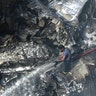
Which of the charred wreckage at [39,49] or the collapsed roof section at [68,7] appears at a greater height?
the collapsed roof section at [68,7]

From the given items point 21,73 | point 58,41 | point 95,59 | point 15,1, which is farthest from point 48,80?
point 15,1

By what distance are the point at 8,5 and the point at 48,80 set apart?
396 centimetres

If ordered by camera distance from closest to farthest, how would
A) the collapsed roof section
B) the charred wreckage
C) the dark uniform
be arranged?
the charred wreckage
the dark uniform
the collapsed roof section

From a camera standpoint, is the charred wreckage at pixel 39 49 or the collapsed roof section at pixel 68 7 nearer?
the charred wreckage at pixel 39 49

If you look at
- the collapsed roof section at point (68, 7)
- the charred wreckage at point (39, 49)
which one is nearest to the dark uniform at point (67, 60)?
the charred wreckage at point (39, 49)

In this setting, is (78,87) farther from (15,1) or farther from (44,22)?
(15,1)

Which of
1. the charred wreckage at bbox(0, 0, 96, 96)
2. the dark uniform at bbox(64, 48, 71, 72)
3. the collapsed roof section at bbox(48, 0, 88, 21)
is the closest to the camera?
the charred wreckage at bbox(0, 0, 96, 96)

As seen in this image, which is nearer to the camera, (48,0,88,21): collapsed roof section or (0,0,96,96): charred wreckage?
(0,0,96,96): charred wreckage

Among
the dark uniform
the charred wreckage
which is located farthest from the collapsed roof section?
the dark uniform

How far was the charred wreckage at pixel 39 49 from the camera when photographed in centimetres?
1141

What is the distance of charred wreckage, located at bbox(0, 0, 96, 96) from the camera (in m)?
11.4

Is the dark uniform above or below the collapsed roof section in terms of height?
below

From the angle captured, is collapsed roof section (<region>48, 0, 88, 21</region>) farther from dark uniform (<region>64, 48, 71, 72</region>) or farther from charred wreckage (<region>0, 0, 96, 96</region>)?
dark uniform (<region>64, 48, 71, 72</region>)

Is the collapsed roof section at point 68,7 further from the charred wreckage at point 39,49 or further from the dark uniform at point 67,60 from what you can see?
the dark uniform at point 67,60
